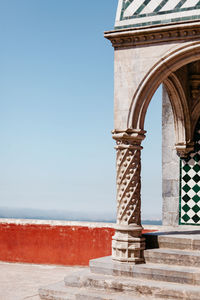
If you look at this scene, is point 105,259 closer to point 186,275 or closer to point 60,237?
point 186,275

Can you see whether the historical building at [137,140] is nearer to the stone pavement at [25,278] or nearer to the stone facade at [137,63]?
the stone facade at [137,63]

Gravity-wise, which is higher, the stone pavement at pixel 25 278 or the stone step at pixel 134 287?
the stone step at pixel 134 287

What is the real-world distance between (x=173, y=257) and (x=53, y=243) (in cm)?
439

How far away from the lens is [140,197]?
23.5 ft

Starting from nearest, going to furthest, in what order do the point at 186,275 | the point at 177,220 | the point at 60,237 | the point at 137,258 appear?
the point at 186,275 < the point at 137,258 < the point at 177,220 < the point at 60,237

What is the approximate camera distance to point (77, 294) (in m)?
6.64

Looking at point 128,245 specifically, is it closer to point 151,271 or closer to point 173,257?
point 151,271

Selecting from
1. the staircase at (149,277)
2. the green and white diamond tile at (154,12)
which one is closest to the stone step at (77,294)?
the staircase at (149,277)

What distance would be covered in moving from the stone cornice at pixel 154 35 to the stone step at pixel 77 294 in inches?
143

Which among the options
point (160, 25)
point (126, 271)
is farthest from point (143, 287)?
point (160, 25)

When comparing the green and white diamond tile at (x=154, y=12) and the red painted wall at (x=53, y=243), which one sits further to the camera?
the red painted wall at (x=53, y=243)

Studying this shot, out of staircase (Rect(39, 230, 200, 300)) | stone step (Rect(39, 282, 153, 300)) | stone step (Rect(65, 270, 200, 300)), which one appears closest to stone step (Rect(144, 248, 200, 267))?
staircase (Rect(39, 230, 200, 300))

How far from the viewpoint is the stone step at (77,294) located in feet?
21.1

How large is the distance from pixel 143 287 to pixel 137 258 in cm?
60
